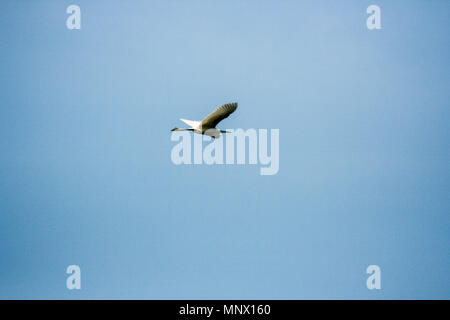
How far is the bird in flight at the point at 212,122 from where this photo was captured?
1026cm

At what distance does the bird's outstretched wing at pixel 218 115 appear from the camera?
1019 centimetres

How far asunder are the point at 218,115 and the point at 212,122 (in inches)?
15.3

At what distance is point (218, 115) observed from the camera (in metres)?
10.6

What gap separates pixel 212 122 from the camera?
35.9ft

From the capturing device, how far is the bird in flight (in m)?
10.3

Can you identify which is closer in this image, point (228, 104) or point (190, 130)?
point (228, 104)

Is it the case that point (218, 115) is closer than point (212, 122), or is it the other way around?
point (218, 115)
